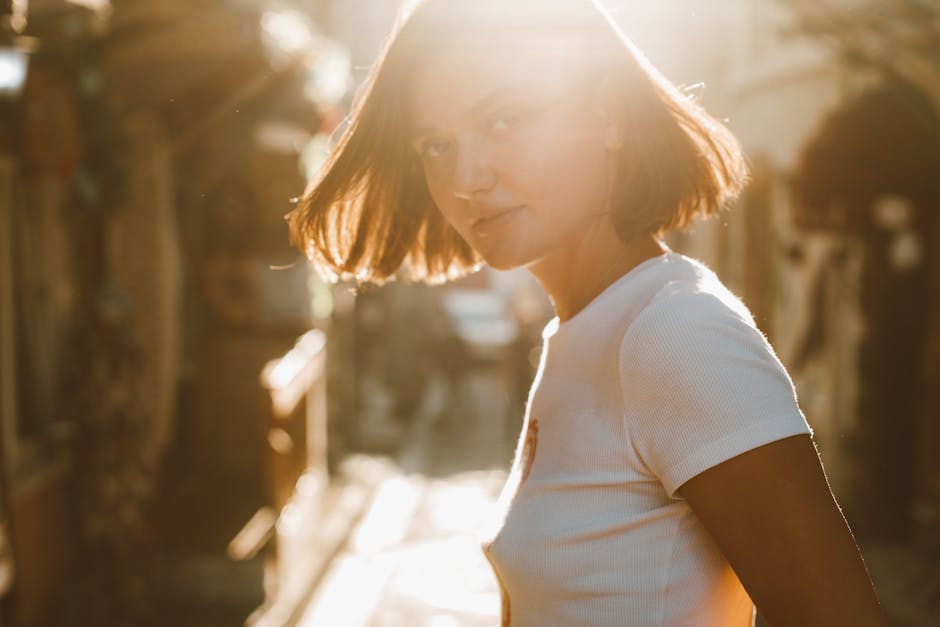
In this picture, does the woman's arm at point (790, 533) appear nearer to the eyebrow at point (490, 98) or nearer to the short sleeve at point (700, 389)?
the short sleeve at point (700, 389)

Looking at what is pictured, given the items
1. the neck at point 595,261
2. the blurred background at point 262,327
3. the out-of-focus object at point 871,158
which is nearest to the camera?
the neck at point 595,261

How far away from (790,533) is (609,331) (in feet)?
1.18

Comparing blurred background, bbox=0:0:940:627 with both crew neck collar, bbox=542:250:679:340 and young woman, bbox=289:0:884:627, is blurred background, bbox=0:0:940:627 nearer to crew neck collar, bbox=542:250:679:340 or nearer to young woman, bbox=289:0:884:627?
young woman, bbox=289:0:884:627

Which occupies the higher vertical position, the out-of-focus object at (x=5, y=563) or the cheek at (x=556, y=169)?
the cheek at (x=556, y=169)

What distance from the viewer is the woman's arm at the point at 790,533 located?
1.30 meters

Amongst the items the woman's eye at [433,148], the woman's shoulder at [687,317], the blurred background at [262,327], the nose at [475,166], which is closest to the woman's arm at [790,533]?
the woman's shoulder at [687,317]

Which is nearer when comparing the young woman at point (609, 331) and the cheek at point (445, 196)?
the young woman at point (609, 331)

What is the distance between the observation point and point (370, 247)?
7.21ft

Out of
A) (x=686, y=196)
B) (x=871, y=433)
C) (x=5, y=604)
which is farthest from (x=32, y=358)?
(x=871, y=433)

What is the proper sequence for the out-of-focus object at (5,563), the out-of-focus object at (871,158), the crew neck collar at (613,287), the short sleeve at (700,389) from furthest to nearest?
the out-of-focus object at (871,158) → the out-of-focus object at (5,563) → the crew neck collar at (613,287) → the short sleeve at (700,389)

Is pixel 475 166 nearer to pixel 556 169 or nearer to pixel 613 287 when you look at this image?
pixel 556 169

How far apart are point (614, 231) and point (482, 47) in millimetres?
322

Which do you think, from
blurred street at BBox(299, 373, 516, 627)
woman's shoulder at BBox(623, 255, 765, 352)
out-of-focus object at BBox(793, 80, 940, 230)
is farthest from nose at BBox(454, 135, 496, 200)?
out-of-focus object at BBox(793, 80, 940, 230)

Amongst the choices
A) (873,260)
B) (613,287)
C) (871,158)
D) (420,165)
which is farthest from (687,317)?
(873,260)
